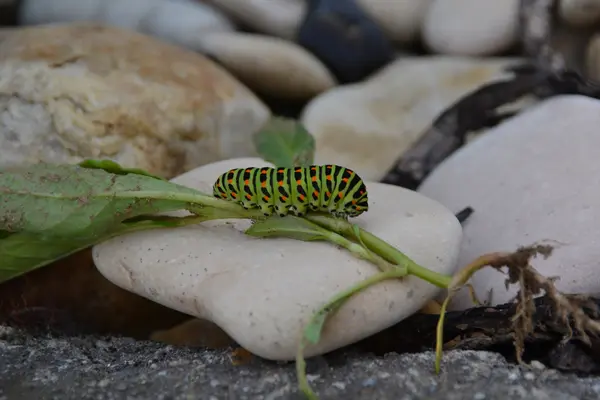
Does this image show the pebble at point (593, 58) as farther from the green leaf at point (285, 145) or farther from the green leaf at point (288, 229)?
the green leaf at point (288, 229)

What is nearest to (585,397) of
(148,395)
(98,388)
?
(148,395)

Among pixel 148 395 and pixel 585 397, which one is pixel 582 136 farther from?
pixel 148 395

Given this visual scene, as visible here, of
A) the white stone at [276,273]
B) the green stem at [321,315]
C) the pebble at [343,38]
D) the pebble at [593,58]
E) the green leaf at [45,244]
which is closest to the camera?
the green stem at [321,315]

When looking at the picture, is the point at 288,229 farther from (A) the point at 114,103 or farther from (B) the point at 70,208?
(A) the point at 114,103

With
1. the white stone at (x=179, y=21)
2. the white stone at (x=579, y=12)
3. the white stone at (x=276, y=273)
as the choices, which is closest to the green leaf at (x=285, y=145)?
the white stone at (x=276, y=273)

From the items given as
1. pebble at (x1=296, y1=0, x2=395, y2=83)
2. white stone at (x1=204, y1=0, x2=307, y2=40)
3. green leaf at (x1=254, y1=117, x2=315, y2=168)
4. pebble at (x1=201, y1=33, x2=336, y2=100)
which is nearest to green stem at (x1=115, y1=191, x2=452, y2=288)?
green leaf at (x1=254, y1=117, x2=315, y2=168)

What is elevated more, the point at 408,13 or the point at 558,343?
the point at 408,13

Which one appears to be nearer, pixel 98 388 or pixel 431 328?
pixel 98 388
